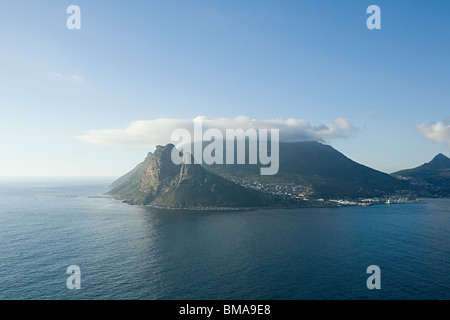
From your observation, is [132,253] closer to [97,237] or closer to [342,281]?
[97,237]

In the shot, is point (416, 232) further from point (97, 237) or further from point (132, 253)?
point (97, 237)

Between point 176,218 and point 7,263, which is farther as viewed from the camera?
point 176,218
